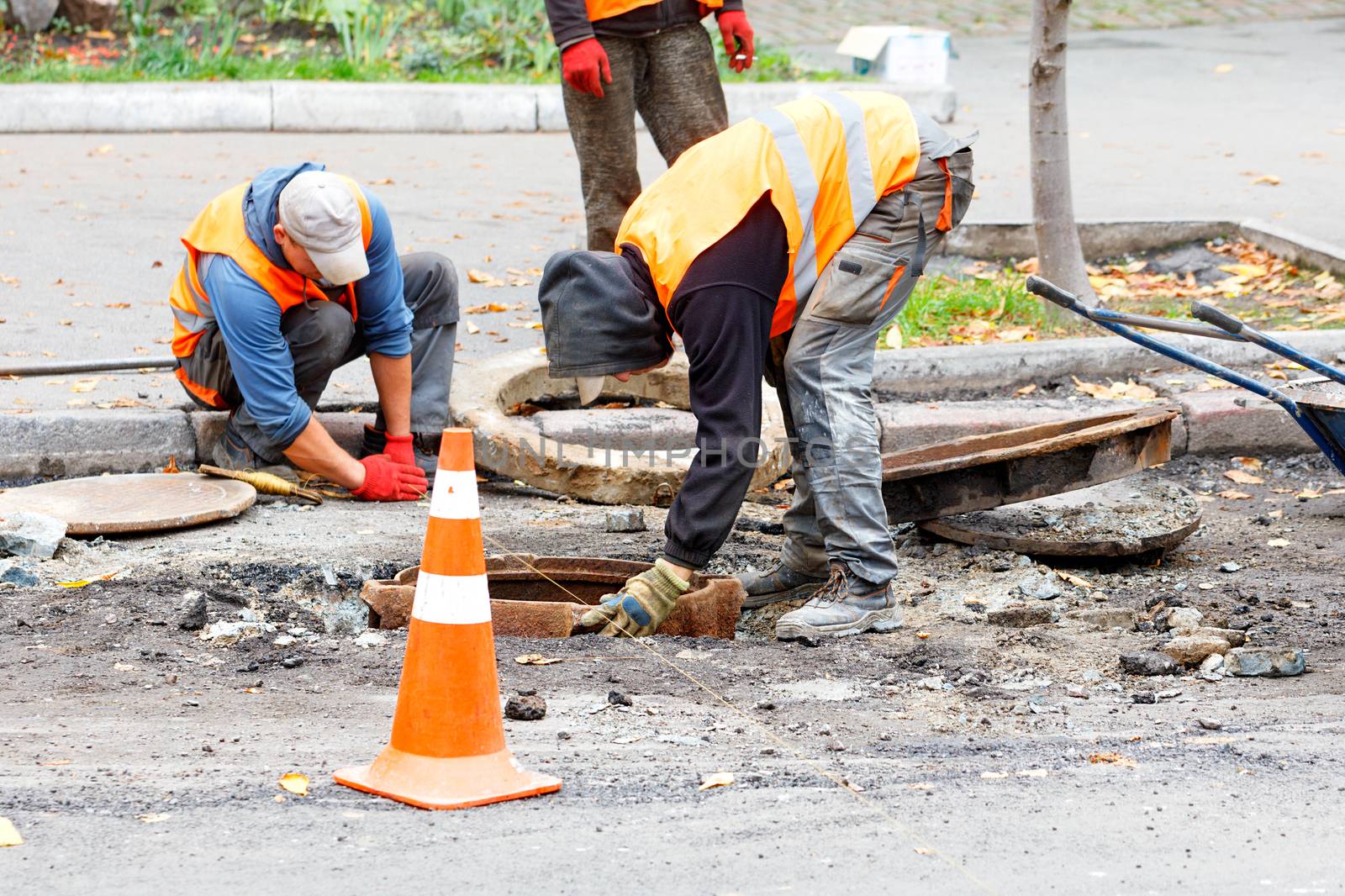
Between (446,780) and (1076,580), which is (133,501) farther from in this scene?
(1076,580)

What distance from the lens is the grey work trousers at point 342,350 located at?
16.8 feet

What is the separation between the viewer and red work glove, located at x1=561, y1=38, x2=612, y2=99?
18.6 ft

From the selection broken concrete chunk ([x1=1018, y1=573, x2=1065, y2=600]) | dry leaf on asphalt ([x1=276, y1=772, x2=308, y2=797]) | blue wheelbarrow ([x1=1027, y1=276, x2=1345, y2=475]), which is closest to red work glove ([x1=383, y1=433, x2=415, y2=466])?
broken concrete chunk ([x1=1018, y1=573, x2=1065, y2=600])

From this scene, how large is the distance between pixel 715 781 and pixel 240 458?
9.73 ft

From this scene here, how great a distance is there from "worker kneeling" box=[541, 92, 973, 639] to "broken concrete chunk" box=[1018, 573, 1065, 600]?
0.46 meters

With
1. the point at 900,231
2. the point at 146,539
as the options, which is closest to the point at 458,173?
the point at 146,539

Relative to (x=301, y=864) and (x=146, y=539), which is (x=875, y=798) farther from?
(x=146, y=539)

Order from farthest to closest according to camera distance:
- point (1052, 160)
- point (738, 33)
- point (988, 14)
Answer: point (988, 14)
point (1052, 160)
point (738, 33)

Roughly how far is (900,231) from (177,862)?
7.71ft

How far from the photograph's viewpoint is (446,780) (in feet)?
9.46

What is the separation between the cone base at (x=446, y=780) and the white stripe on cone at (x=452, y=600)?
266 millimetres

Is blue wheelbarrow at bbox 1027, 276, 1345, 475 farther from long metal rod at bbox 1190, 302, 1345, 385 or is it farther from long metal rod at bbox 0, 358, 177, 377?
long metal rod at bbox 0, 358, 177, 377

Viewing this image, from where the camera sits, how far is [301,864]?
8.43ft

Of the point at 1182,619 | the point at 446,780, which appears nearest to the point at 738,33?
the point at 1182,619
